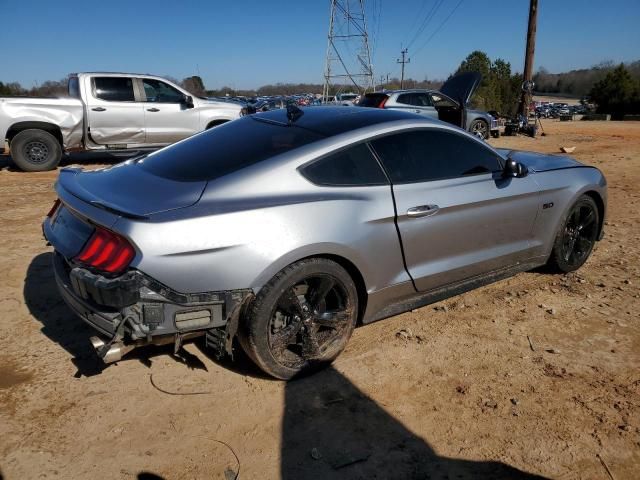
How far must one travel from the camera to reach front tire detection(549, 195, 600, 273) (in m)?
4.45

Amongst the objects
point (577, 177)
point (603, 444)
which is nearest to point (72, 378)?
point (603, 444)

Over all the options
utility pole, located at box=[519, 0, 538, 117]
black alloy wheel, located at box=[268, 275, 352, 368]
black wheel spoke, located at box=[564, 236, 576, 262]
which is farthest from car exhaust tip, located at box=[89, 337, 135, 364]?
utility pole, located at box=[519, 0, 538, 117]

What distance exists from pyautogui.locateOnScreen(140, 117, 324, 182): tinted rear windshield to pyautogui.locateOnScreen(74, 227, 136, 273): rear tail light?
0.59 m

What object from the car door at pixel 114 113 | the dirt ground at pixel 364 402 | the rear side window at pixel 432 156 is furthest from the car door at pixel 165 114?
the rear side window at pixel 432 156

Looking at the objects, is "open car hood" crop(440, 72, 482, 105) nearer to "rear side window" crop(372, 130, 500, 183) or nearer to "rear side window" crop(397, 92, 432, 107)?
"rear side window" crop(397, 92, 432, 107)

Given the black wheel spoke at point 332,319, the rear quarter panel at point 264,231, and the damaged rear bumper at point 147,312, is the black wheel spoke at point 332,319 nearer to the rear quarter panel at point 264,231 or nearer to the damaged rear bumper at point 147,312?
the rear quarter panel at point 264,231

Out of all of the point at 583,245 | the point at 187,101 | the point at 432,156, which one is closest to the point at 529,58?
the point at 187,101

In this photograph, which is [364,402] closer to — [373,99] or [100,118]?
[100,118]

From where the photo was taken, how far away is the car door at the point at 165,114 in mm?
10180

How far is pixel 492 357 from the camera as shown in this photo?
3.36m

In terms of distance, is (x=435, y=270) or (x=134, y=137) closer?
(x=435, y=270)

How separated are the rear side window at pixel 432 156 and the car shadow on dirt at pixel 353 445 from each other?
1.43 m

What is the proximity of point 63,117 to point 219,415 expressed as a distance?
851 cm

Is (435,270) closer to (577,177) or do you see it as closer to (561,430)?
(561,430)
